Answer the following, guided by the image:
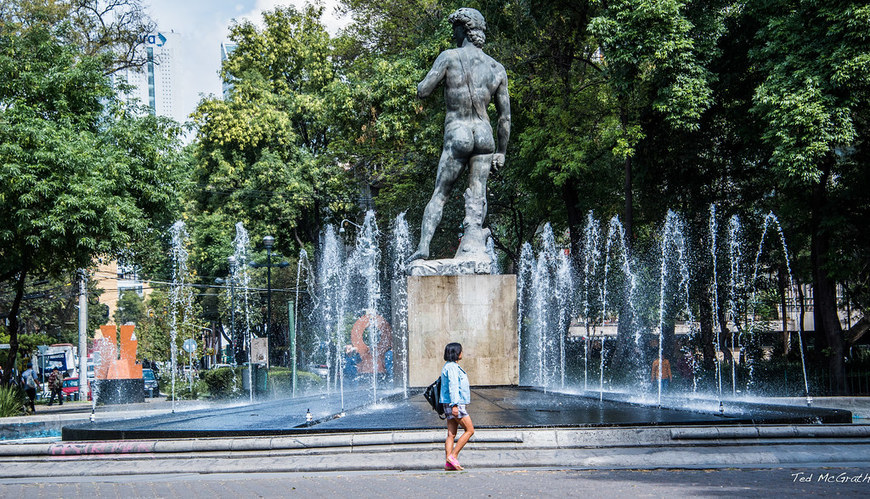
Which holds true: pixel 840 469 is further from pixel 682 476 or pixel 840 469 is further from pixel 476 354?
pixel 476 354

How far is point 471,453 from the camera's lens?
9.31 metres

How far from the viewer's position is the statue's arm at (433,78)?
1326cm

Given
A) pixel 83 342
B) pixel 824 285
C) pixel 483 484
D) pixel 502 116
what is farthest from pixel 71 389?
pixel 483 484

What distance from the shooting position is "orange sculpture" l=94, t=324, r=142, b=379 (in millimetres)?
Result: 26844

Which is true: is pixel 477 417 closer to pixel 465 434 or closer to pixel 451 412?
pixel 465 434

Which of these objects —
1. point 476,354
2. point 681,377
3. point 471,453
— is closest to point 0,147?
point 476,354

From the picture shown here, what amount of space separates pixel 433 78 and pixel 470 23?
1047 millimetres

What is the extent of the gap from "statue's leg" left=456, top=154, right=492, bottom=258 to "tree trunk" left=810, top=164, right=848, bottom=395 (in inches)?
390

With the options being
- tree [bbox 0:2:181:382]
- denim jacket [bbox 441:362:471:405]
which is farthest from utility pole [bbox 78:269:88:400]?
denim jacket [bbox 441:362:471:405]

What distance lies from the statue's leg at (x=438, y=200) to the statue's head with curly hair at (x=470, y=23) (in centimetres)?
173

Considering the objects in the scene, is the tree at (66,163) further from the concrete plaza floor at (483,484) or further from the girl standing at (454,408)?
Result: the girl standing at (454,408)

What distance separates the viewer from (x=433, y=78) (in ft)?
43.8

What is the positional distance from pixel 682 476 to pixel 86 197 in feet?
53.3

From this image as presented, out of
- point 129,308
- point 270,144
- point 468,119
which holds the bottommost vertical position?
point 129,308
